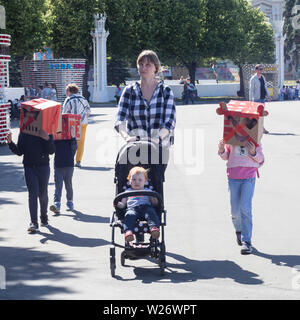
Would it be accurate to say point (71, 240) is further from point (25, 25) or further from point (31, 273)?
point (25, 25)

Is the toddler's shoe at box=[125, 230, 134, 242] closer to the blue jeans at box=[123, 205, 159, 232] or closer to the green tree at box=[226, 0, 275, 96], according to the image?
the blue jeans at box=[123, 205, 159, 232]

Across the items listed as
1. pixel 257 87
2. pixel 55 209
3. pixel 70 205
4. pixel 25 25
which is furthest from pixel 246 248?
pixel 25 25

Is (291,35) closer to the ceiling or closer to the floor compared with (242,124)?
closer to the ceiling

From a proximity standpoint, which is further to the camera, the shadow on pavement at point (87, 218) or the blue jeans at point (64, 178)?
the blue jeans at point (64, 178)

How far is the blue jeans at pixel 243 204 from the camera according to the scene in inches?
327

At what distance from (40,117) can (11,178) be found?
555 centimetres

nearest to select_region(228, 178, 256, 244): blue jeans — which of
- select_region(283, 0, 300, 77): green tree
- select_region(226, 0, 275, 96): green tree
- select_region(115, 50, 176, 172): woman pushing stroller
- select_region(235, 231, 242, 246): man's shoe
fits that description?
select_region(235, 231, 242, 246): man's shoe

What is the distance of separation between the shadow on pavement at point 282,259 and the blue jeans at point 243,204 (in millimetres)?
225

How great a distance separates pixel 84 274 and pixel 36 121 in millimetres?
2849

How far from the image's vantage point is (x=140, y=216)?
7594 mm

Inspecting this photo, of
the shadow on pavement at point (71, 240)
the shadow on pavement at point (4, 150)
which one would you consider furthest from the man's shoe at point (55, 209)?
the shadow on pavement at point (4, 150)

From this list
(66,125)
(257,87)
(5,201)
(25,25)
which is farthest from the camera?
(25,25)

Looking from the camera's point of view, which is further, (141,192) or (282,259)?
(282,259)

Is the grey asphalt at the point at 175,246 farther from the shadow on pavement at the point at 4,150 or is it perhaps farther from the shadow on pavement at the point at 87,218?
the shadow on pavement at the point at 4,150
